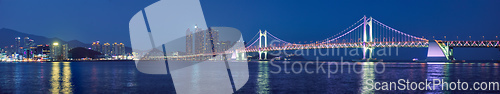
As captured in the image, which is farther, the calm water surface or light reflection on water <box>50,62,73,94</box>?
the calm water surface

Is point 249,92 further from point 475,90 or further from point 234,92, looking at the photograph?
point 475,90

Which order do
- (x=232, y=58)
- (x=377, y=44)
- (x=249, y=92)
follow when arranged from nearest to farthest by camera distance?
1. (x=249, y=92)
2. (x=377, y=44)
3. (x=232, y=58)

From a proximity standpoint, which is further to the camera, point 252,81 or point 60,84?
point 252,81

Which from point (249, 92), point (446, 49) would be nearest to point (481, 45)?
point (446, 49)

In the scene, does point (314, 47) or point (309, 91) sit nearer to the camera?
point (309, 91)

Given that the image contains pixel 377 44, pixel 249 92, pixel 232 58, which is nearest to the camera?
pixel 249 92

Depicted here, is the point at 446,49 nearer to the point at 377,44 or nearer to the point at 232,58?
the point at 377,44

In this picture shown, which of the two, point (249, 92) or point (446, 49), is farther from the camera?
point (446, 49)

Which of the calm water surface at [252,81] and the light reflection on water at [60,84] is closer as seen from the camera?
the light reflection on water at [60,84]

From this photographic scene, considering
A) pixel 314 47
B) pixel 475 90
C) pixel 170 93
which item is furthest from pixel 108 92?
pixel 314 47
